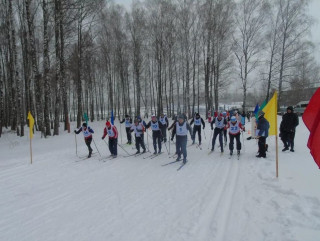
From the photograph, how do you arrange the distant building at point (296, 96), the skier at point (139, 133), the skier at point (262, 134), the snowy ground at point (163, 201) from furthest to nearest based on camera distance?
the distant building at point (296, 96), the skier at point (139, 133), the skier at point (262, 134), the snowy ground at point (163, 201)

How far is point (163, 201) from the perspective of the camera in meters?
5.06

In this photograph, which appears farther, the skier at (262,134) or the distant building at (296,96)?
the distant building at (296,96)

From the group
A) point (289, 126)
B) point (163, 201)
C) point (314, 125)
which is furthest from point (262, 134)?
point (314, 125)

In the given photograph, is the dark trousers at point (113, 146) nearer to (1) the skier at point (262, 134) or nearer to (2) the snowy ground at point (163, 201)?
(2) the snowy ground at point (163, 201)

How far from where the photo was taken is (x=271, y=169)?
23.5 feet

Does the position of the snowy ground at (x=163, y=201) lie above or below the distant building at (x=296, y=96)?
below

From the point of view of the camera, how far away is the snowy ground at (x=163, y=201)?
3.81 meters

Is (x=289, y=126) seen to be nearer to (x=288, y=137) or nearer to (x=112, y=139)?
(x=288, y=137)

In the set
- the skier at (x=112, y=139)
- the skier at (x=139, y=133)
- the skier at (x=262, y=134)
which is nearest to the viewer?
the skier at (x=262, y=134)

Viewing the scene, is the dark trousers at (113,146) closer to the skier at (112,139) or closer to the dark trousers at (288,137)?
the skier at (112,139)

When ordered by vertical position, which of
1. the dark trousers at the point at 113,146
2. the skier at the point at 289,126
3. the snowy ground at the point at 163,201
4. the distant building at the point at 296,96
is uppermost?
the distant building at the point at 296,96

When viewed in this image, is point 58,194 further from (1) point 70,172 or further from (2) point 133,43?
(2) point 133,43

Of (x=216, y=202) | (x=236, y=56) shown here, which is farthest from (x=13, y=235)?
(x=236, y=56)

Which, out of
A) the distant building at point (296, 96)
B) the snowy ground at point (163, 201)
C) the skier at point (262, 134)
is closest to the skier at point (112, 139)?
the snowy ground at point (163, 201)
